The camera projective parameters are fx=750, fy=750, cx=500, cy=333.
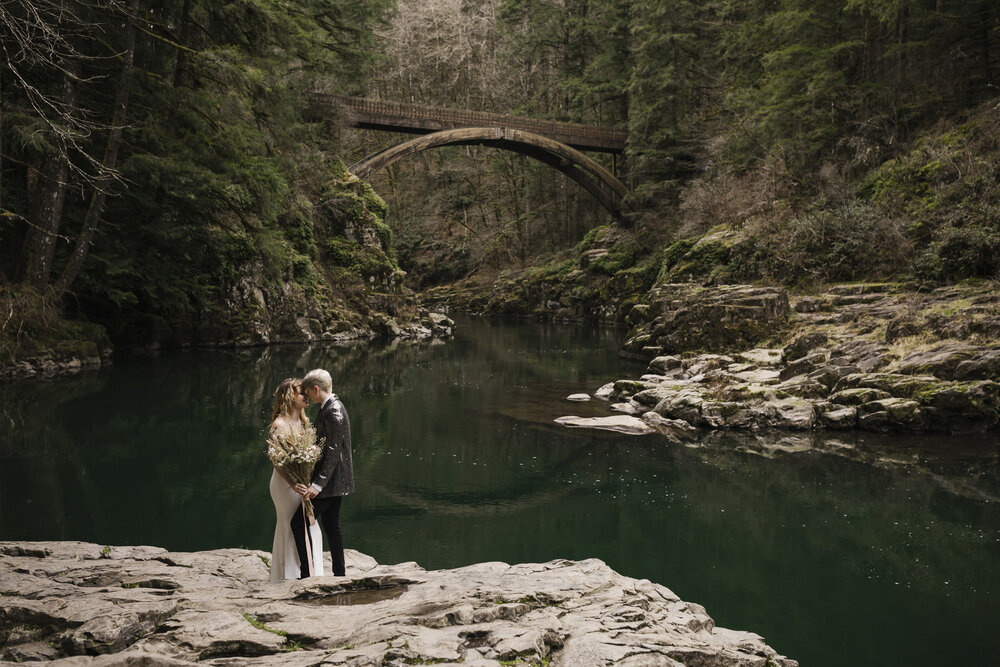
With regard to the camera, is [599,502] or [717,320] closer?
[599,502]

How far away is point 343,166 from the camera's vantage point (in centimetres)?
3164

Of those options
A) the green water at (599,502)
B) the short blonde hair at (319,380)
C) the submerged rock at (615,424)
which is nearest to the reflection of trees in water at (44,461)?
the green water at (599,502)

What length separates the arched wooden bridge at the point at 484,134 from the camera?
3072 centimetres

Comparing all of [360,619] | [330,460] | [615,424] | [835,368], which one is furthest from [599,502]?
[835,368]

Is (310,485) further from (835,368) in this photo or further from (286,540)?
(835,368)

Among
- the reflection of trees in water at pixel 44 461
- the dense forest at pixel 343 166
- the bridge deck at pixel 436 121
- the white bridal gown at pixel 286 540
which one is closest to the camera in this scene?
the white bridal gown at pixel 286 540

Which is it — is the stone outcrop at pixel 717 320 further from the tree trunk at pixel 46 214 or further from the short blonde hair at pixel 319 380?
the tree trunk at pixel 46 214

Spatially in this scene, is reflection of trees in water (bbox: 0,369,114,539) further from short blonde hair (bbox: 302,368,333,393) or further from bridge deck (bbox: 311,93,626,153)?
bridge deck (bbox: 311,93,626,153)

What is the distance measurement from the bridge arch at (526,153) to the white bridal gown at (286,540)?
A: 92.1 ft

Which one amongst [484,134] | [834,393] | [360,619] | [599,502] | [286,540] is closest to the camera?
[360,619]

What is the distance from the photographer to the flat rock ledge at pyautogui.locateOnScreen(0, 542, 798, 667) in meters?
3.25

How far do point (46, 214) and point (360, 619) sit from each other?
15.8 m

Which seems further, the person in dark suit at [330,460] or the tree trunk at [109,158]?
the tree trunk at [109,158]

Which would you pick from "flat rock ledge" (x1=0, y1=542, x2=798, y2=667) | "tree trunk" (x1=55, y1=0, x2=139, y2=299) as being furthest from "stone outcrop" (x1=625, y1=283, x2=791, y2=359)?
"tree trunk" (x1=55, y1=0, x2=139, y2=299)
